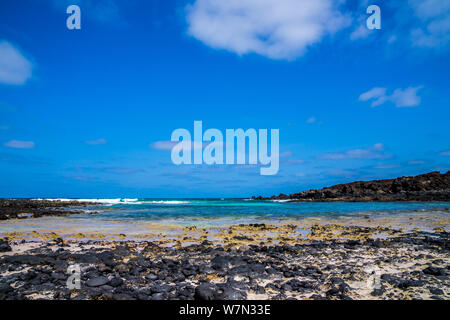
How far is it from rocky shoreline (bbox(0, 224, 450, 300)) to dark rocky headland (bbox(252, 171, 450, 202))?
49.8 meters

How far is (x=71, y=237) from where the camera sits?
44.3 feet

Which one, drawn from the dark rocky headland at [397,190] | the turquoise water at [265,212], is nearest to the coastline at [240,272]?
the turquoise water at [265,212]

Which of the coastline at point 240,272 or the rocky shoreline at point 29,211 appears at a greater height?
the coastline at point 240,272

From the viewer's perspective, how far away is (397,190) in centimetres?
6612

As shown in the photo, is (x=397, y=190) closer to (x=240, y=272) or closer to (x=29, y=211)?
(x=240, y=272)

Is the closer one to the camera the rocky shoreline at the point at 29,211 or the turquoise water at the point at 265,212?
the turquoise water at the point at 265,212

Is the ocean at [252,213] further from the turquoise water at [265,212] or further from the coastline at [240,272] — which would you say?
the coastline at [240,272]

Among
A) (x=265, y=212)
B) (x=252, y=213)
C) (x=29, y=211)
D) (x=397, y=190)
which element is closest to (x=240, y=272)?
(x=252, y=213)

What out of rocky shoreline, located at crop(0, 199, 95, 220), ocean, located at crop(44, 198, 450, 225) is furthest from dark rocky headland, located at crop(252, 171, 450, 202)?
rocky shoreline, located at crop(0, 199, 95, 220)

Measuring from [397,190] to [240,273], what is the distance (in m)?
72.4

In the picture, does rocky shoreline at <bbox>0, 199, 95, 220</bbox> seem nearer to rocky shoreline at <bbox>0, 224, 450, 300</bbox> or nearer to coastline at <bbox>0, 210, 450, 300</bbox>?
coastline at <bbox>0, 210, 450, 300</bbox>

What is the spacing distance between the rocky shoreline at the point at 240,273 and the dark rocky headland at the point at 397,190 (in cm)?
4978

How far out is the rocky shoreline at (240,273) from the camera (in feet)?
18.1
